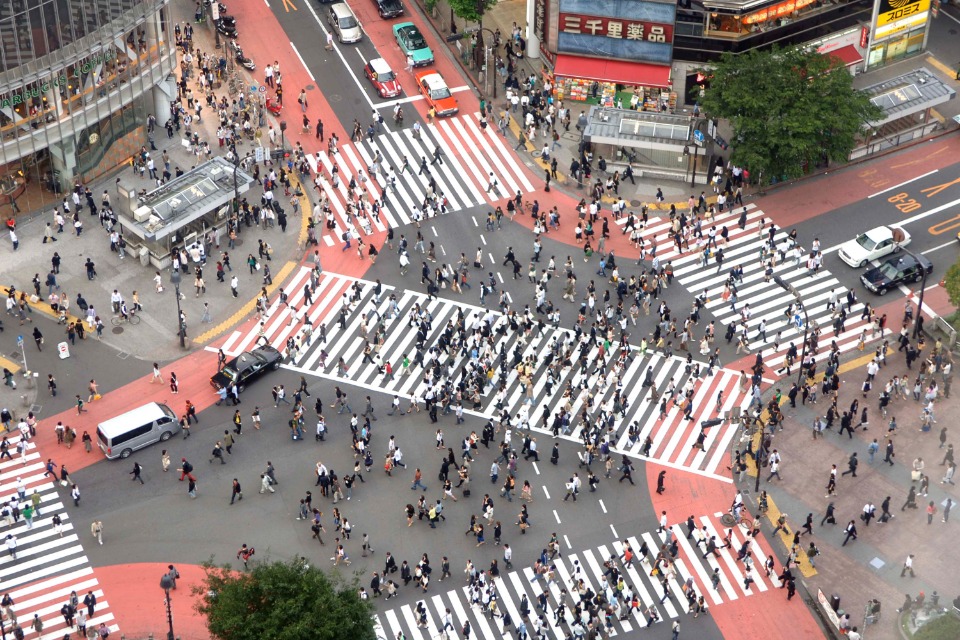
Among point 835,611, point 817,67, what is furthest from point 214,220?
point 835,611

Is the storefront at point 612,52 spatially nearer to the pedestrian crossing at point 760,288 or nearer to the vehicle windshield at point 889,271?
the pedestrian crossing at point 760,288

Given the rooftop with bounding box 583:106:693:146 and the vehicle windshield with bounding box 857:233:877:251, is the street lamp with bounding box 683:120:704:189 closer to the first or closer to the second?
the rooftop with bounding box 583:106:693:146

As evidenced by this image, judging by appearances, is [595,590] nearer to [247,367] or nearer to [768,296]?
[247,367]

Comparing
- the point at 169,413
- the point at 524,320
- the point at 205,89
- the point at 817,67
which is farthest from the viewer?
the point at 205,89

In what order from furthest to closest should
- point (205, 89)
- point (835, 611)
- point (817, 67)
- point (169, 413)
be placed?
1. point (205, 89)
2. point (817, 67)
3. point (169, 413)
4. point (835, 611)

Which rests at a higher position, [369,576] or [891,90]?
[891,90]

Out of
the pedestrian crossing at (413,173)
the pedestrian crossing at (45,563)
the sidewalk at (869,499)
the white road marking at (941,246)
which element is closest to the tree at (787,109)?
the white road marking at (941,246)

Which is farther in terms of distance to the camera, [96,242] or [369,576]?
[96,242]

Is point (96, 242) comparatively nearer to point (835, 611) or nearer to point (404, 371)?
point (404, 371)

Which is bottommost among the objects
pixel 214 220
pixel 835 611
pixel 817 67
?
pixel 835 611
